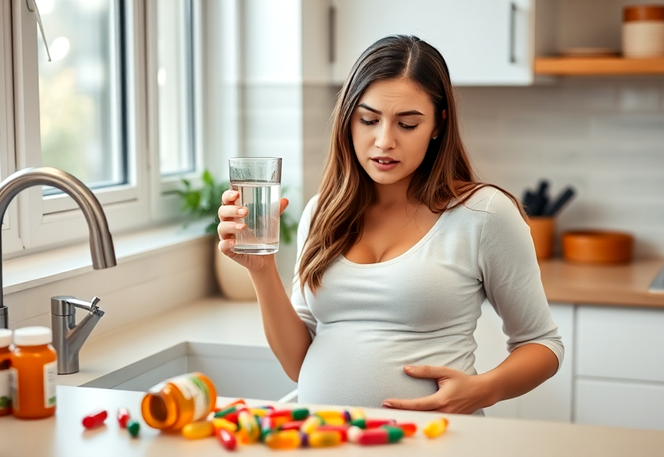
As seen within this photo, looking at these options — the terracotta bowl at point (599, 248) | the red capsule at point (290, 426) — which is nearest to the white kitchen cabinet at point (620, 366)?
the terracotta bowl at point (599, 248)

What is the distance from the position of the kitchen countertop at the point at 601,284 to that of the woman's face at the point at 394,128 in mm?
1048

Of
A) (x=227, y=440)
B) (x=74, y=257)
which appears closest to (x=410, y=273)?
(x=227, y=440)

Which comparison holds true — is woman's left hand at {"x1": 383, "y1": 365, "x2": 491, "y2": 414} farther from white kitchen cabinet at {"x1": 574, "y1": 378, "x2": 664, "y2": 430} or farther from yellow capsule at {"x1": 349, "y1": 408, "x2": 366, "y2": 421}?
white kitchen cabinet at {"x1": 574, "y1": 378, "x2": 664, "y2": 430}

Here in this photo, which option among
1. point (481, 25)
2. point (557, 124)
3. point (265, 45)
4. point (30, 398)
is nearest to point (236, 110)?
point (265, 45)

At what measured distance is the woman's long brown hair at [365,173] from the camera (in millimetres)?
1690

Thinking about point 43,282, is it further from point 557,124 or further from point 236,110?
point 557,124

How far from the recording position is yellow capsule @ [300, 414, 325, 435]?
4.04 ft

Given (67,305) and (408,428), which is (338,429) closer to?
(408,428)

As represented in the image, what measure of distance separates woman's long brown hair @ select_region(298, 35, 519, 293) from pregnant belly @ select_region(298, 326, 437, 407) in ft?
0.42

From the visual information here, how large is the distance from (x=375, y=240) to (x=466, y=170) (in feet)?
0.75

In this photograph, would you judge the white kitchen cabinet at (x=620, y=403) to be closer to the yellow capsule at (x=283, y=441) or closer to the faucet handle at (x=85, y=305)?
the faucet handle at (x=85, y=305)

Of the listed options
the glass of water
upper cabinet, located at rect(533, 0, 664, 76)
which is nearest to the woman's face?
the glass of water

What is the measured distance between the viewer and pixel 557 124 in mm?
3178

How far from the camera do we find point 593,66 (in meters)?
2.79
